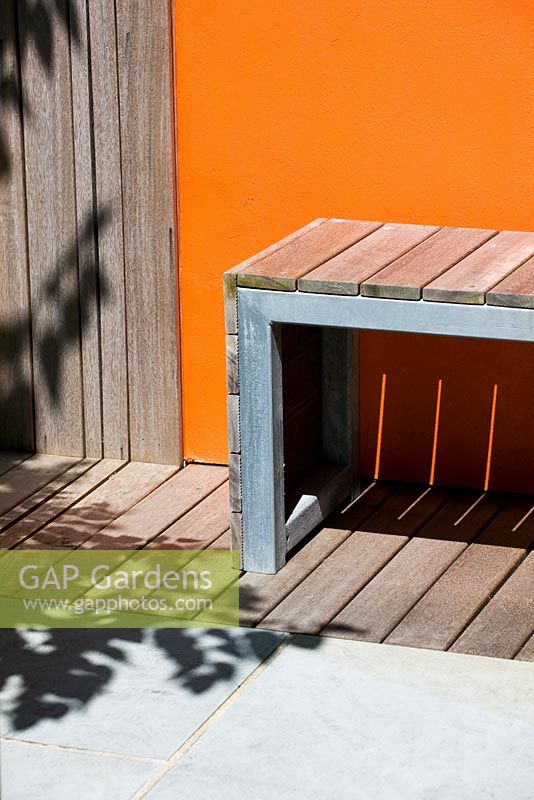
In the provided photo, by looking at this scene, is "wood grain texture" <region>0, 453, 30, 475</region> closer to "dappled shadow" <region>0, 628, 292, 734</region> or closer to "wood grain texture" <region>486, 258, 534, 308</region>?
"dappled shadow" <region>0, 628, 292, 734</region>

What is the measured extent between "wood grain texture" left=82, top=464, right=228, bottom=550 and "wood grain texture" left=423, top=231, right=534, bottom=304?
1672 millimetres

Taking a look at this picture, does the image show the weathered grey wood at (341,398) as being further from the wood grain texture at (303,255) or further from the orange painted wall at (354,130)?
the wood grain texture at (303,255)

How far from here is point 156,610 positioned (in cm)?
562

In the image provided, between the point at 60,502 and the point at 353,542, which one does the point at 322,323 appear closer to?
the point at 353,542

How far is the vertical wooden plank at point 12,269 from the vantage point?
6.76m

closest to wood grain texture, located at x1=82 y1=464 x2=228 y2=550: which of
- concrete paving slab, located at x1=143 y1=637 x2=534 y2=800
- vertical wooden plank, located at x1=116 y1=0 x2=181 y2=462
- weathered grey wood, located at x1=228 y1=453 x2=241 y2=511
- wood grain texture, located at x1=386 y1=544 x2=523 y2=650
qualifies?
vertical wooden plank, located at x1=116 y1=0 x2=181 y2=462

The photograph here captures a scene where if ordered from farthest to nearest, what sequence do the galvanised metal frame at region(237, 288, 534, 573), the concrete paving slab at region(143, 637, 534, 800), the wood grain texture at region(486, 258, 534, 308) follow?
the galvanised metal frame at region(237, 288, 534, 573) < the wood grain texture at region(486, 258, 534, 308) < the concrete paving slab at region(143, 637, 534, 800)

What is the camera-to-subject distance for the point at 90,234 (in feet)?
22.4

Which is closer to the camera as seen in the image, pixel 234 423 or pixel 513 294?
pixel 513 294

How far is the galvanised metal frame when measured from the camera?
17.2 ft

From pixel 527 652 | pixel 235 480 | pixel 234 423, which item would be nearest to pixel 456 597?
pixel 527 652

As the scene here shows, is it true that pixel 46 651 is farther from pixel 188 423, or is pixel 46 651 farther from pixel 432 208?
pixel 432 208

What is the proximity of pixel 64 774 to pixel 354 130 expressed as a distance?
2997 mm

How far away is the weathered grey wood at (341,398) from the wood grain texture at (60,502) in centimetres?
105
